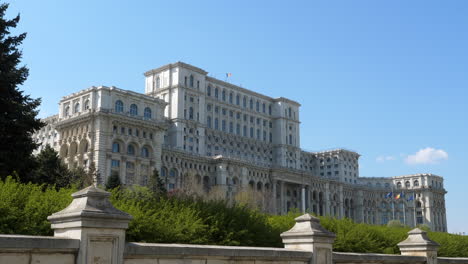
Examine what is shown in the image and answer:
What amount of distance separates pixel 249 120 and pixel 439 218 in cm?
7614

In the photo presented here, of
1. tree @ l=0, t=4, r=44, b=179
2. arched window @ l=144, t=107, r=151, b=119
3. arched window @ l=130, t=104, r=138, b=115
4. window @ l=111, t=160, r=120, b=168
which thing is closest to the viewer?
tree @ l=0, t=4, r=44, b=179

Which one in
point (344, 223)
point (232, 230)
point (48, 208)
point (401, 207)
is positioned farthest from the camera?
point (401, 207)

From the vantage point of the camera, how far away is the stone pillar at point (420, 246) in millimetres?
17672

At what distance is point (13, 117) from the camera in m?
26.6

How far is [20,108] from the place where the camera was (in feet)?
87.7

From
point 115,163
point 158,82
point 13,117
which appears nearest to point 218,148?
point 158,82

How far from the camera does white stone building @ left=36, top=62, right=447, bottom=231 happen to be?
279 feet

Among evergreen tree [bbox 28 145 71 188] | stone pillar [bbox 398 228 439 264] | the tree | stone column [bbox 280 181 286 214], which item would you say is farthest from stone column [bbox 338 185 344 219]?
stone pillar [bbox 398 228 439 264]

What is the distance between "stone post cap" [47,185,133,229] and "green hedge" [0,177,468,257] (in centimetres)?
325

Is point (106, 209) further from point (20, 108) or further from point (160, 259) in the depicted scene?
point (20, 108)

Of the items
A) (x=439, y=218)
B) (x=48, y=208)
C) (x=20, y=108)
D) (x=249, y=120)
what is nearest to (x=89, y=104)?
(x=249, y=120)

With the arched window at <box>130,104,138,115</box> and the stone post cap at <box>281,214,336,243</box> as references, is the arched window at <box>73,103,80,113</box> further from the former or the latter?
the stone post cap at <box>281,214,336,243</box>

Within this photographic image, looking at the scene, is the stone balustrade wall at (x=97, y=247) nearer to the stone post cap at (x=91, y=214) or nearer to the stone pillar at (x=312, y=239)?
the stone post cap at (x=91, y=214)

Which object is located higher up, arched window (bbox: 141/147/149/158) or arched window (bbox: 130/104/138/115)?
arched window (bbox: 130/104/138/115)
